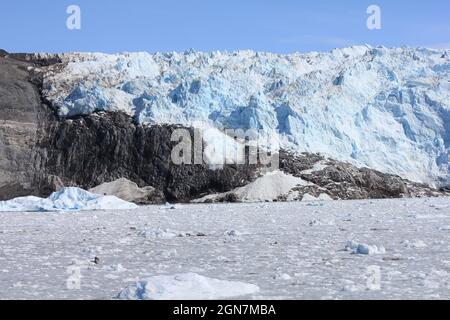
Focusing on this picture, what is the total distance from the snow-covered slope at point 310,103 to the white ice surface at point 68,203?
1774cm

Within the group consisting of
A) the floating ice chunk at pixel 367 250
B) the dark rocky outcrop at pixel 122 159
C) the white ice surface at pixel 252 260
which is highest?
the dark rocky outcrop at pixel 122 159

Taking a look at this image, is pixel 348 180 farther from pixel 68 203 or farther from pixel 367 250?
pixel 367 250

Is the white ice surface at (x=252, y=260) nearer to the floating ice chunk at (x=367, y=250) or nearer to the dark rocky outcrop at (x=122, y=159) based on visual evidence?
the floating ice chunk at (x=367, y=250)

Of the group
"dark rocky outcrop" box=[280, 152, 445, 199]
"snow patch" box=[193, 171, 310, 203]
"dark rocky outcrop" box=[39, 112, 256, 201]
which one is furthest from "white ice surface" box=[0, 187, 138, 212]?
"dark rocky outcrop" box=[280, 152, 445, 199]

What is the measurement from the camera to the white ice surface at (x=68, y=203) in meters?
31.2

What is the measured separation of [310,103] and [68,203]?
78.6 ft

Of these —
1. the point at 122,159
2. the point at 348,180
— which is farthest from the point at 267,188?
the point at 122,159

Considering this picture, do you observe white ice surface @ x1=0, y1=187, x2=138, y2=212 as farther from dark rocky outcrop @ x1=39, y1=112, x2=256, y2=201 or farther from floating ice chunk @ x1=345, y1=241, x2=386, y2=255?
floating ice chunk @ x1=345, y1=241, x2=386, y2=255

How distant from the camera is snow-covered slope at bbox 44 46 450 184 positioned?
49.2m

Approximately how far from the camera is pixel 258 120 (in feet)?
161

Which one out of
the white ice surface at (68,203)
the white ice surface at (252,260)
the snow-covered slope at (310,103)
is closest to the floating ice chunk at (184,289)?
the white ice surface at (252,260)
